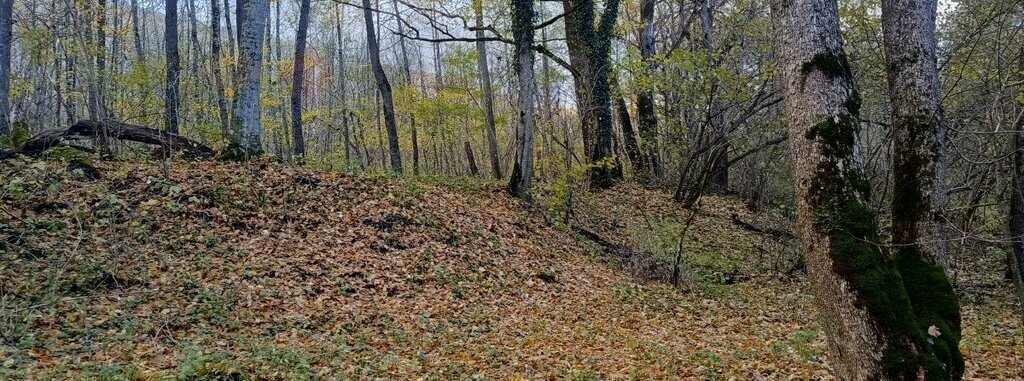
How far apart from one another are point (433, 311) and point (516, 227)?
13.8ft

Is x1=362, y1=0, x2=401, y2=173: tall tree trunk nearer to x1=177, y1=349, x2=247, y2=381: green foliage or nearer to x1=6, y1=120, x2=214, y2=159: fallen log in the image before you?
x1=6, y1=120, x2=214, y2=159: fallen log

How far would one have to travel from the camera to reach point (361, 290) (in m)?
7.47

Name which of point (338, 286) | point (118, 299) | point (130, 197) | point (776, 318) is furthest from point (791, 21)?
point (130, 197)

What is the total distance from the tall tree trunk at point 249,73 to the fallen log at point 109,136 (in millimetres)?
809

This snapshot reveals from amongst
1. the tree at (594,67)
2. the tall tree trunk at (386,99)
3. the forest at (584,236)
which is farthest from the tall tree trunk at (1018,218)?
the tall tree trunk at (386,99)

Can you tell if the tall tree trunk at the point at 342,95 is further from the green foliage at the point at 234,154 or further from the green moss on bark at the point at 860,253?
the green moss on bark at the point at 860,253

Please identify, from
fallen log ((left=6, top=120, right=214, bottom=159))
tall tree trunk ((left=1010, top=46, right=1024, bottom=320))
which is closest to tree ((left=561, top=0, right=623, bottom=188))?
fallen log ((left=6, top=120, right=214, bottom=159))

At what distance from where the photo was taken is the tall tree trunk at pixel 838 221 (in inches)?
140

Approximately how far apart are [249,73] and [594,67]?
7827 mm

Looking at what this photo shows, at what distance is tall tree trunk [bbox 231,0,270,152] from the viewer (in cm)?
1023

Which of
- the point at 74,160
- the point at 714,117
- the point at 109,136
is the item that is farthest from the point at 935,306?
the point at 109,136

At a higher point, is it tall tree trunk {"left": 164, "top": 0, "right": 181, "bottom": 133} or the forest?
tall tree trunk {"left": 164, "top": 0, "right": 181, "bottom": 133}

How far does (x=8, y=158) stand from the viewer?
8.66 m

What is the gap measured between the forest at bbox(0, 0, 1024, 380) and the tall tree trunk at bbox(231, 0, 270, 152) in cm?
5
